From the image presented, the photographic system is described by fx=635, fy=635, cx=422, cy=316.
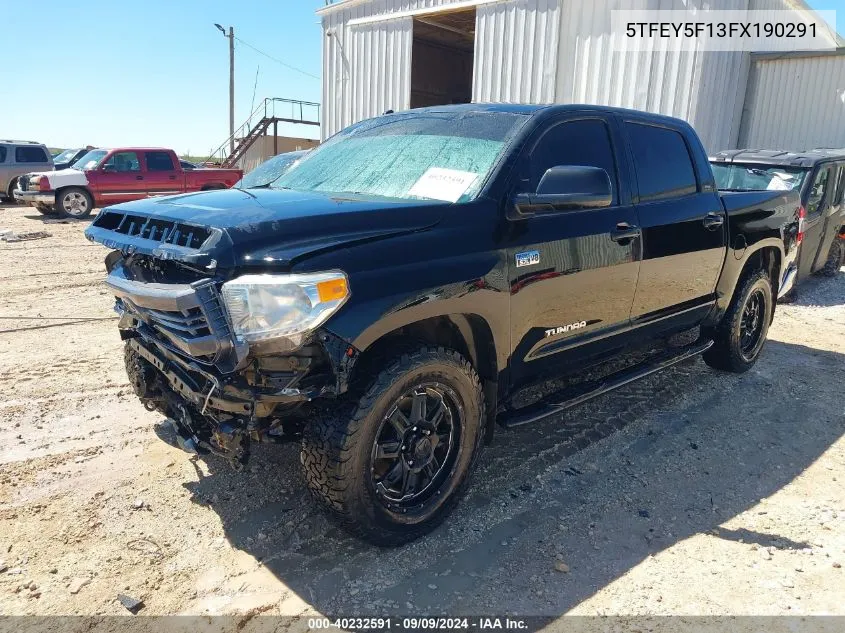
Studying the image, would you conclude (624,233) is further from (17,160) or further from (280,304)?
(17,160)

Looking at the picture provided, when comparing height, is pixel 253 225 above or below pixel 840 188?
below

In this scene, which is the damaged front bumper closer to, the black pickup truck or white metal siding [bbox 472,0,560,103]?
the black pickup truck

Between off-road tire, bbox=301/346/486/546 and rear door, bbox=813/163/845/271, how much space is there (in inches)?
305

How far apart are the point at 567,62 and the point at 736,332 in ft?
28.6

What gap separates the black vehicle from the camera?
312 inches

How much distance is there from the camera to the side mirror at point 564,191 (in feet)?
9.70

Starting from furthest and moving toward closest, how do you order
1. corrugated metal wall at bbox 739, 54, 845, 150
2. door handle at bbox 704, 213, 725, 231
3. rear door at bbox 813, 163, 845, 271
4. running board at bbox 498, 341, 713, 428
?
corrugated metal wall at bbox 739, 54, 845, 150
rear door at bbox 813, 163, 845, 271
door handle at bbox 704, 213, 725, 231
running board at bbox 498, 341, 713, 428

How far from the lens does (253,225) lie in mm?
2467

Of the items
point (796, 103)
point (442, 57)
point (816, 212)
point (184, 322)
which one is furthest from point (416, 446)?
point (442, 57)

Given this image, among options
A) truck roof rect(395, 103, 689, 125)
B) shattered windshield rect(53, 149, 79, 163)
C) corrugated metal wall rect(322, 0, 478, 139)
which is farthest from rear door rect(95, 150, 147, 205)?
truck roof rect(395, 103, 689, 125)

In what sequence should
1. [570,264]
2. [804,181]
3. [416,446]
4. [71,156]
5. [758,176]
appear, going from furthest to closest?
[71,156], [758,176], [804,181], [570,264], [416,446]

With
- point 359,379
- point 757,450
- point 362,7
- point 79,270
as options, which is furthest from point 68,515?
point 362,7

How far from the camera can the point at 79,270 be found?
29.7ft

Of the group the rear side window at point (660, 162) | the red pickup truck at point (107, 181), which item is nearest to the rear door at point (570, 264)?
the rear side window at point (660, 162)
